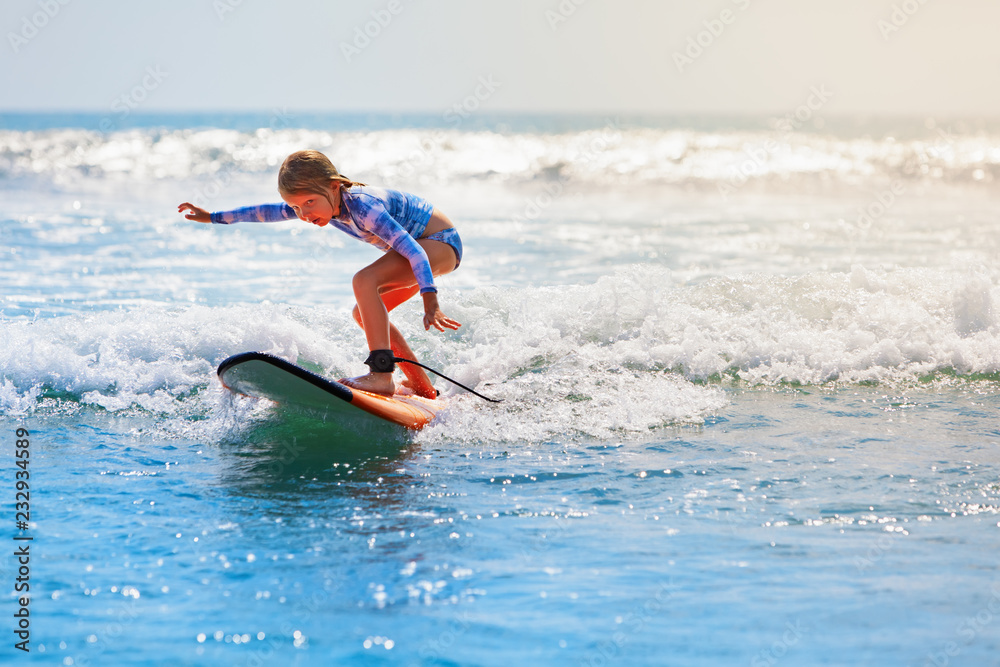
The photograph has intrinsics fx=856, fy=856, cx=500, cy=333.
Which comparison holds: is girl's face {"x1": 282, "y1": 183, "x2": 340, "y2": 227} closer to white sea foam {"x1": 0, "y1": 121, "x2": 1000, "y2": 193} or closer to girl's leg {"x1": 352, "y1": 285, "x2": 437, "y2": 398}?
girl's leg {"x1": 352, "y1": 285, "x2": 437, "y2": 398}

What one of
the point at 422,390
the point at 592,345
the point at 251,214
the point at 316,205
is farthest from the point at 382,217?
the point at 592,345

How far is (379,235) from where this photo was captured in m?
4.19

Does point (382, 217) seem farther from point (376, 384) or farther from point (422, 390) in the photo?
point (422, 390)

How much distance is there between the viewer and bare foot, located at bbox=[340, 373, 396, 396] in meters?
4.48

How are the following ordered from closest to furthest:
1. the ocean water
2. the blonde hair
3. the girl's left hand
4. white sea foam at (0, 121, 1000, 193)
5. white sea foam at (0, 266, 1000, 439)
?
the ocean water, the girl's left hand, the blonde hair, white sea foam at (0, 266, 1000, 439), white sea foam at (0, 121, 1000, 193)

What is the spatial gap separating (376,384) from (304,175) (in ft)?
3.80

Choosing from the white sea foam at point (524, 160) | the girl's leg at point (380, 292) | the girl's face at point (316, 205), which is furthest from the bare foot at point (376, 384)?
the white sea foam at point (524, 160)

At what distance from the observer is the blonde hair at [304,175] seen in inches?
156

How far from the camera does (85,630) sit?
103 inches

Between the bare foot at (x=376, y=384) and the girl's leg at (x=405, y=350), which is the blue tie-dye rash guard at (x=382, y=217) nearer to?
the girl's leg at (x=405, y=350)

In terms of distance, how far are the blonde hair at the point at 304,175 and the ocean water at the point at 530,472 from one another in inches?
50.2

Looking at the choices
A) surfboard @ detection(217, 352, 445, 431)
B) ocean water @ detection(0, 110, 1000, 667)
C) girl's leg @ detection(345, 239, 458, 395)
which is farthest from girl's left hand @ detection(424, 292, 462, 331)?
ocean water @ detection(0, 110, 1000, 667)

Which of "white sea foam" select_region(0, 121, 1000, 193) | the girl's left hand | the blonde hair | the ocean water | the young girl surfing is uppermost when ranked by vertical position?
"white sea foam" select_region(0, 121, 1000, 193)

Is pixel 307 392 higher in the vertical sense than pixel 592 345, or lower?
lower
